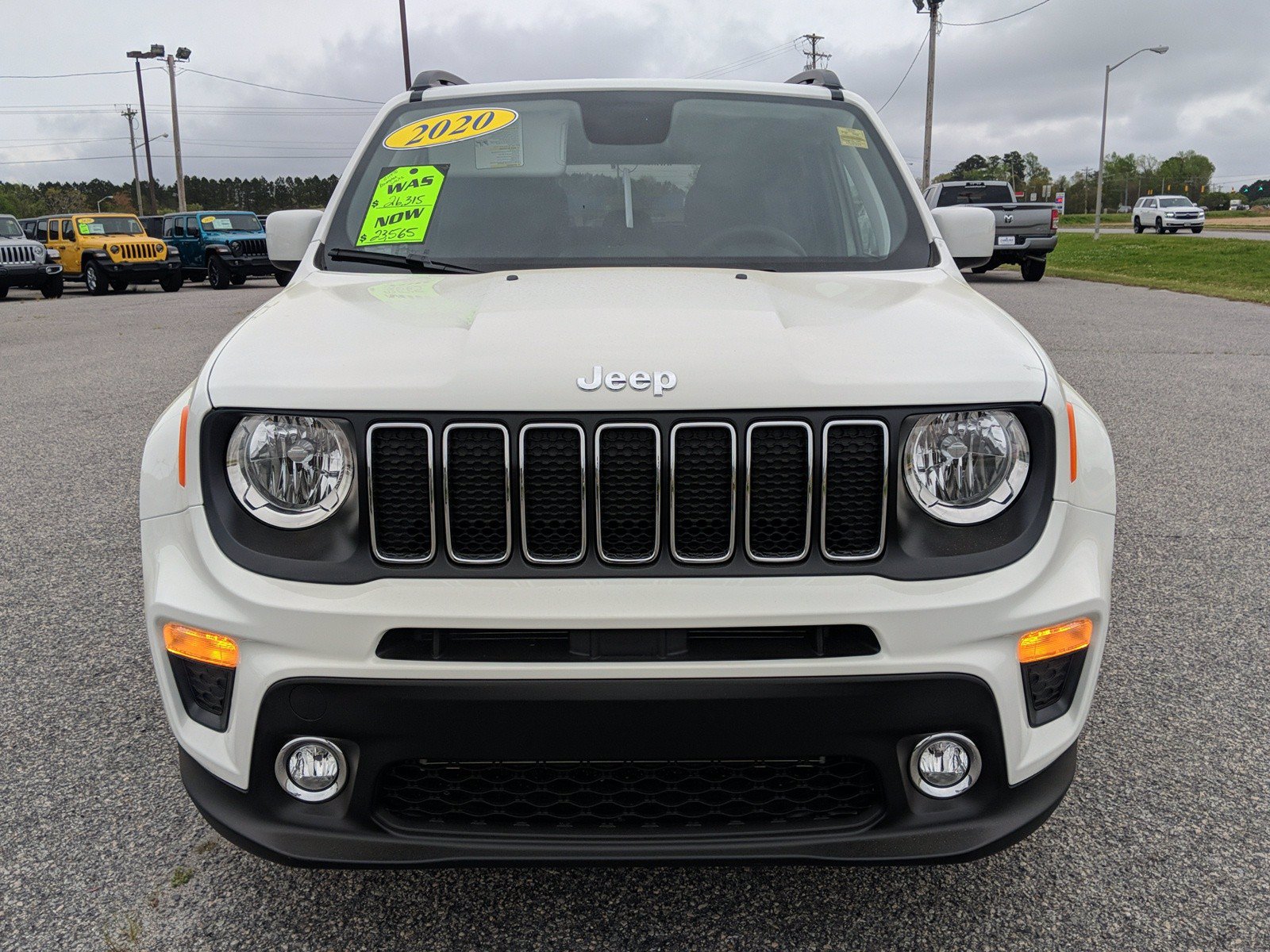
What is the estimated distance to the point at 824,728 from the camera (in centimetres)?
184

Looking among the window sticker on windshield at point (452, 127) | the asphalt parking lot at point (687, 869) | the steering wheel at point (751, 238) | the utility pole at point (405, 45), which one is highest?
the utility pole at point (405, 45)

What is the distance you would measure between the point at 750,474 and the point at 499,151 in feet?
5.63

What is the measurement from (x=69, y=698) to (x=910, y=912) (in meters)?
2.55

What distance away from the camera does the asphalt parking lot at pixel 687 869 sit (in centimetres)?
218

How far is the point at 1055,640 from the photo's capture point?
1.95 meters

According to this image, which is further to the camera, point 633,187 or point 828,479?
point 633,187

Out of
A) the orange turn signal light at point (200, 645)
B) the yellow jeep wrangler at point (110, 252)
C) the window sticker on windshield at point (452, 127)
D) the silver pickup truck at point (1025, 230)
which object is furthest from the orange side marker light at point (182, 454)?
the yellow jeep wrangler at point (110, 252)

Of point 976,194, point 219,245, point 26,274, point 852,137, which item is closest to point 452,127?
point 852,137

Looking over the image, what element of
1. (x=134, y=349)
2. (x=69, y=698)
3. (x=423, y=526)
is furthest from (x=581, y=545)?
(x=134, y=349)

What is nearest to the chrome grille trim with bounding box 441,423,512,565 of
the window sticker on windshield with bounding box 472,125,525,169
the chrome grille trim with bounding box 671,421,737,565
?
the chrome grille trim with bounding box 671,421,737,565

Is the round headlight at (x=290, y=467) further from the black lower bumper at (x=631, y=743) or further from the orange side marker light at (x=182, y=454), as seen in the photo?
the black lower bumper at (x=631, y=743)

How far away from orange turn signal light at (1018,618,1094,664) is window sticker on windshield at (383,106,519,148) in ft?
7.10

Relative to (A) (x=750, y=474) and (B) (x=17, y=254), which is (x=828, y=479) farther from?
(B) (x=17, y=254)

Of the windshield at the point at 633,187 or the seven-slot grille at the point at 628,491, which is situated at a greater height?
the windshield at the point at 633,187
